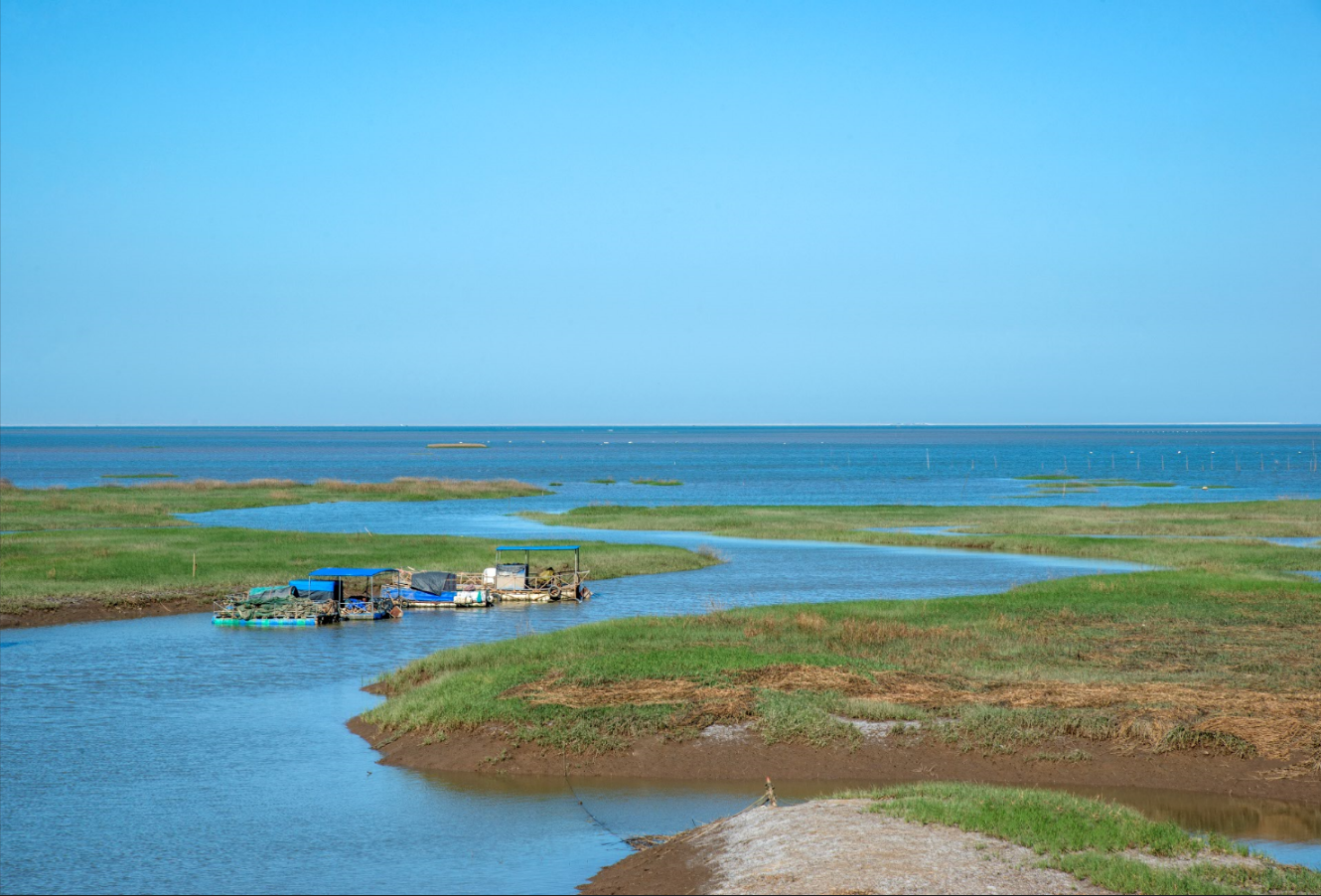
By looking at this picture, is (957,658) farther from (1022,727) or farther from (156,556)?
(156,556)

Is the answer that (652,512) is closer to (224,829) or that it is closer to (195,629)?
(195,629)

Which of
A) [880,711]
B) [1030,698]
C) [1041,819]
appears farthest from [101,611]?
[1041,819]

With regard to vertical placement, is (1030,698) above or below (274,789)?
above

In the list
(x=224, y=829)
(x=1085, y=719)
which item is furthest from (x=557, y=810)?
(x=1085, y=719)

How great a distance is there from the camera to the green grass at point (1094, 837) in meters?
14.4

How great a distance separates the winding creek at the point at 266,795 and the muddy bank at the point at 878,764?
50 centimetres

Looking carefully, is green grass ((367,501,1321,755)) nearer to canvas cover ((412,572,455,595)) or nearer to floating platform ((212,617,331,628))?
floating platform ((212,617,331,628))

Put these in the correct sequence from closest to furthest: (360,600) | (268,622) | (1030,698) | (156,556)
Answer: (1030,698), (268,622), (360,600), (156,556)

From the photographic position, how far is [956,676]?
96.3ft

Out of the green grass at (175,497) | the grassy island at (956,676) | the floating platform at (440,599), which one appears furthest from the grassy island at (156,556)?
the grassy island at (956,676)

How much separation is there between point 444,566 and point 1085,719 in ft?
130

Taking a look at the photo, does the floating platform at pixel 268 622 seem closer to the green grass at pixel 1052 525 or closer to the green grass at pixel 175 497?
the green grass at pixel 175 497

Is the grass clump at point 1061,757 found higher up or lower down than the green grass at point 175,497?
higher up

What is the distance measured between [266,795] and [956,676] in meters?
16.5
